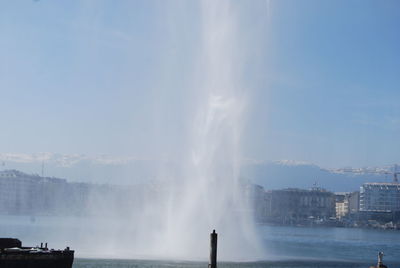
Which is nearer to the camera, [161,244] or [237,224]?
[161,244]

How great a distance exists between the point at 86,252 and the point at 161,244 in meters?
7.89

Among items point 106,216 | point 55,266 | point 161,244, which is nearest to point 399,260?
point 161,244

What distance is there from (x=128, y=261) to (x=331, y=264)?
2072 cm

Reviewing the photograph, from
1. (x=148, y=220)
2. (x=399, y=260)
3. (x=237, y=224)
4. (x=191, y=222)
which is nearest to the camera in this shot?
(x=191, y=222)

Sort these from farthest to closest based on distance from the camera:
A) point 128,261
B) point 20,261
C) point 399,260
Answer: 1. point 399,260
2. point 128,261
3. point 20,261

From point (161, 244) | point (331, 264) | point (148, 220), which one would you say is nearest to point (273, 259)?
point (331, 264)

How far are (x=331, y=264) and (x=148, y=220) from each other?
124ft

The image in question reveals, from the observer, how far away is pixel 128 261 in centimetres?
6147

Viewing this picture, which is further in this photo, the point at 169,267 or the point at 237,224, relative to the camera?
the point at 237,224

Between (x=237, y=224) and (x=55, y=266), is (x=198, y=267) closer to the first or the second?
(x=55, y=266)

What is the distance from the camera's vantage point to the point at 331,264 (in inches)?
2736

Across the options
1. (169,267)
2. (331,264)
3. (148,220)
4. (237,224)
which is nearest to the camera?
(169,267)

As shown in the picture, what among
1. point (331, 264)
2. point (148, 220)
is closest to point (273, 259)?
point (331, 264)

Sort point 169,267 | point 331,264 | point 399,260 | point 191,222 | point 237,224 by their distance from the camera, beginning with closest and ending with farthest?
point 169,267 → point 331,264 → point 191,222 → point 399,260 → point 237,224
